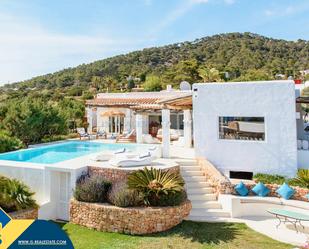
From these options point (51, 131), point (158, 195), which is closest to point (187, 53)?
point (51, 131)

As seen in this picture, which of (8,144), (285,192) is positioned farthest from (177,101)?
(8,144)

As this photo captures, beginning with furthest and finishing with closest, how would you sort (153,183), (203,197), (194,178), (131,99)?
(131,99) → (194,178) → (203,197) → (153,183)

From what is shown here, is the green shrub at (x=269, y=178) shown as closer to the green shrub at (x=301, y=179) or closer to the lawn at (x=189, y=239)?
the green shrub at (x=301, y=179)

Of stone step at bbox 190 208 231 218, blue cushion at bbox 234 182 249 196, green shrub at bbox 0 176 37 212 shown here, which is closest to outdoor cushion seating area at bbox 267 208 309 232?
blue cushion at bbox 234 182 249 196

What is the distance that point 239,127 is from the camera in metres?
19.2

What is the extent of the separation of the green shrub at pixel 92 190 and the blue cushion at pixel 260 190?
786 cm

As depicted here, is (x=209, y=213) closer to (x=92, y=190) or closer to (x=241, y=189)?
(x=241, y=189)

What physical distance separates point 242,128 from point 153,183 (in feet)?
28.1

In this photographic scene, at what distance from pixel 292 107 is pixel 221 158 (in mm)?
5546

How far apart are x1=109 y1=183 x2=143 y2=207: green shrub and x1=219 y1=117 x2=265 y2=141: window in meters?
8.69

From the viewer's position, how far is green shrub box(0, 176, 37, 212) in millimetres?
13609

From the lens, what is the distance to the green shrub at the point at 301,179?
1647 centimetres

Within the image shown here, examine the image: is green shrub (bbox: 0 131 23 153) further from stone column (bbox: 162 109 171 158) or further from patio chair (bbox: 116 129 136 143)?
stone column (bbox: 162 109 171 158)

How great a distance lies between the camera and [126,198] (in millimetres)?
13086
